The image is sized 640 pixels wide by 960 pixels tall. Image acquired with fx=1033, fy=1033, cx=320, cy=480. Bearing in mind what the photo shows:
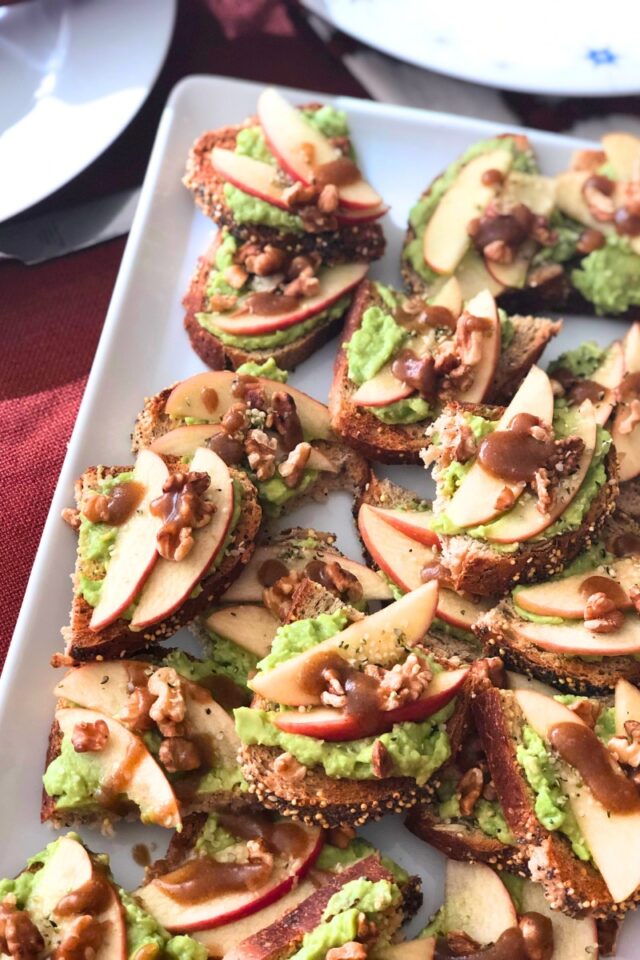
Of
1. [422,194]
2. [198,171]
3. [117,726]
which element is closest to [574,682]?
[117,726]

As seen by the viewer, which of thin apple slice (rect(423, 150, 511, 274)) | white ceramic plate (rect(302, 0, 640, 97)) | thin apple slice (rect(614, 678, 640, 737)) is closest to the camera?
thin apple slice (rect(614, 678, 640, 737))

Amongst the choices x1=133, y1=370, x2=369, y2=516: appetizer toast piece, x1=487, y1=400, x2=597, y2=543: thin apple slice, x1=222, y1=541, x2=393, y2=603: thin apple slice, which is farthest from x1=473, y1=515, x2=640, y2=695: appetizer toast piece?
x1=133, y1=370, x2=369, y2=516: appetizer toast piece

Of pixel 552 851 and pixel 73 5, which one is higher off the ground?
pixel 73 5

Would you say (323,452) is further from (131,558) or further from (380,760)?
(380,760)

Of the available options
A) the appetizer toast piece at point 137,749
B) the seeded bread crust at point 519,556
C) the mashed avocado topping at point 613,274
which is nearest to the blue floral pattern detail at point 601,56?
the mashed avocado topping at point 613,274

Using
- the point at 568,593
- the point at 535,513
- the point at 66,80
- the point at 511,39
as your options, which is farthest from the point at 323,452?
the point at 511,39

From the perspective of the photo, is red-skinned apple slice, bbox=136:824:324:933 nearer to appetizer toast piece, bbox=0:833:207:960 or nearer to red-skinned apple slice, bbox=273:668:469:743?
appetizer toast piece, bbox=0:833:207:960

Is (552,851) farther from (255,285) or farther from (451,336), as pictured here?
(255,285)
